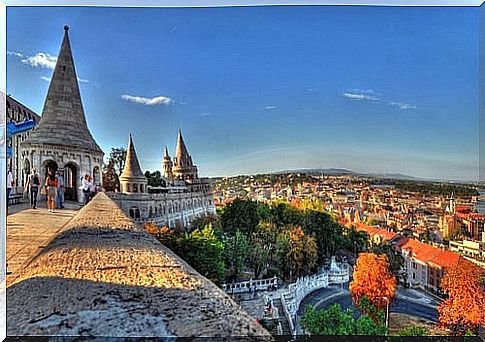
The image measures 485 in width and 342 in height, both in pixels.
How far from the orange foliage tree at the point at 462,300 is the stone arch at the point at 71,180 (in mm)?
3241

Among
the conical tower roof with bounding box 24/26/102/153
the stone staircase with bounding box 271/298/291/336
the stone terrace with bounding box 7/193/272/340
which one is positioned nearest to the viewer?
the stone terrace with bounding box 7/193/272/340

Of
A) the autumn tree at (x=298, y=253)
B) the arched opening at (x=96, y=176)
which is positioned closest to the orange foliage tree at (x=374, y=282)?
the autumn tree at (x=298, y=253)

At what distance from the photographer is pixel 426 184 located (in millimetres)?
4344

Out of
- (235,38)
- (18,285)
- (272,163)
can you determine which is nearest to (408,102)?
(272,163)

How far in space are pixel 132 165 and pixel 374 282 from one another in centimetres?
224

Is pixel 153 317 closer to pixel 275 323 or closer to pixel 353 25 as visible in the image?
pixel 275 323

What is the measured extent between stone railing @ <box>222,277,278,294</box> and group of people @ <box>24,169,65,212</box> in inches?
65.4

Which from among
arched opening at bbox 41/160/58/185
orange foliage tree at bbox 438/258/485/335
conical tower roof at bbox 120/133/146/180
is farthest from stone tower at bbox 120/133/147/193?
orange foliage tree at bbox 438/258/485/335

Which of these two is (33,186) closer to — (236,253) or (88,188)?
(88,188)

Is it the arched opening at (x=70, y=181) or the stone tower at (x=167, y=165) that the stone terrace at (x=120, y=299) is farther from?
the arched opening at (x=70, y=181)

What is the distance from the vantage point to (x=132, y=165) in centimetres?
435

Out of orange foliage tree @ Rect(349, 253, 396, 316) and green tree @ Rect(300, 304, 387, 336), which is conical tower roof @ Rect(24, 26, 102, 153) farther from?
orange foliage tree @ Rect(349, 253, 396, 316)

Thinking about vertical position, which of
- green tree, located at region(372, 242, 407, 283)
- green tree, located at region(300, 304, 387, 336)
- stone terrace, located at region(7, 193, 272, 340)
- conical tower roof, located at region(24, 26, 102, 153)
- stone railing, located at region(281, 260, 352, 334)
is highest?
conical tower roof, located at region(24, 26, 102, 153)

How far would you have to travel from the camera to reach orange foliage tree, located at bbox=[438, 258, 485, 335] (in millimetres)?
4230
